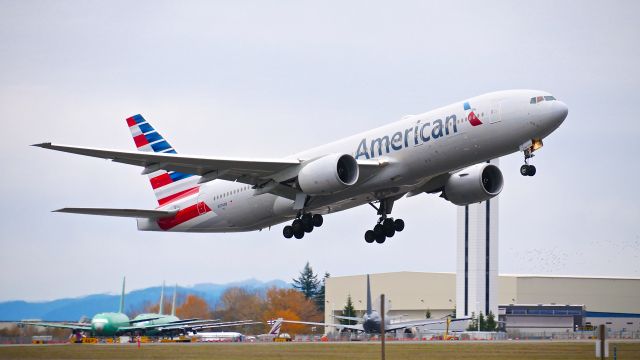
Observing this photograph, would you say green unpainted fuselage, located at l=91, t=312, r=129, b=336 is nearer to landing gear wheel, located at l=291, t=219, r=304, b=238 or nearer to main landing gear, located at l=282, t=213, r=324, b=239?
main landing gear, located at l=282, t=213, r=324, b=239

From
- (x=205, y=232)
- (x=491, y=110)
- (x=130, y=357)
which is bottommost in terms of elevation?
(x=130, y=357)

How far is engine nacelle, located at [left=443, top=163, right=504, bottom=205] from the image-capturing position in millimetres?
50406

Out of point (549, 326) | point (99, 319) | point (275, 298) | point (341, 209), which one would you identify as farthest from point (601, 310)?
point (341, 209)

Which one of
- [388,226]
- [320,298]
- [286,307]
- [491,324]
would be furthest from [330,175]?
[320,298]

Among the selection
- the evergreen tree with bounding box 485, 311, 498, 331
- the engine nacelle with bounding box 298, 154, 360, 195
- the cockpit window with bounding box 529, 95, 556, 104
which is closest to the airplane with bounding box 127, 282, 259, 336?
the evergreen tree with bounding box 485, 311, 498, 331

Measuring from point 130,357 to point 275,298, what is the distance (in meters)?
44.6

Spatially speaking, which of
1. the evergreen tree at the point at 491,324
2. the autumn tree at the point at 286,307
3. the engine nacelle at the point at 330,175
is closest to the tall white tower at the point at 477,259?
the evergreen tree at the point at 491,324

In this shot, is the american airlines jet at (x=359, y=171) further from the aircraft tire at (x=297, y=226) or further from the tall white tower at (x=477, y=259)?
the tall white tower at (x=477, y=259)

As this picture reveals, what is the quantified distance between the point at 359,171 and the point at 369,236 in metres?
7.24

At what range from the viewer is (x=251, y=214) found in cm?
5122

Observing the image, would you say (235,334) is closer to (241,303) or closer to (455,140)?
(241,303)

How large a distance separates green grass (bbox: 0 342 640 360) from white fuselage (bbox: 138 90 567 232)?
884 cm

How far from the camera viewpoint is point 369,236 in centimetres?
5281

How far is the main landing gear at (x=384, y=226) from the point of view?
171ft
